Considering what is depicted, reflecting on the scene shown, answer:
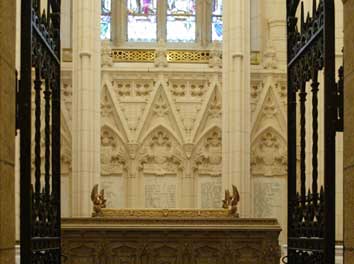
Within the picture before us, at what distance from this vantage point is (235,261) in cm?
1305

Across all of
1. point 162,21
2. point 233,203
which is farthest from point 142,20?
point 233,203

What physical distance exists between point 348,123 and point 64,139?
13644 millimetres

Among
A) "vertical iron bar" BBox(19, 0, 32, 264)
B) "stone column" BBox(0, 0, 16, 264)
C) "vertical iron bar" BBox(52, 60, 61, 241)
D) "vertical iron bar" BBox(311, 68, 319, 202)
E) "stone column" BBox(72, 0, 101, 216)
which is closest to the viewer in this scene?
"stone column" BBox(0, 0, 16, 264)

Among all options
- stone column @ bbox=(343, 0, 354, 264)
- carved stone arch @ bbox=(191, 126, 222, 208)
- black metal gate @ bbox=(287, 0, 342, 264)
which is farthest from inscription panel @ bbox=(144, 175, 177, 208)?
stone column @ bbox=(343, 0, 354, 264)

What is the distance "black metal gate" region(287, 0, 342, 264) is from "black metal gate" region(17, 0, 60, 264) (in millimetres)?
1217

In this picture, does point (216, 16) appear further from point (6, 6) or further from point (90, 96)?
point (6, 6)

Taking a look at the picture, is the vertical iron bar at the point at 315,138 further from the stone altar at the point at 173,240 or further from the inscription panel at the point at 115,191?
the inscription panel at the point at 115,191

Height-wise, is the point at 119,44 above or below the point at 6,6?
above

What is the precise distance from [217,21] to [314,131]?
14.6m

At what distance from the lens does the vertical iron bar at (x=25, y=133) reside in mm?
3674

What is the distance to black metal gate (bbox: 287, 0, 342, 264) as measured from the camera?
3.70 m

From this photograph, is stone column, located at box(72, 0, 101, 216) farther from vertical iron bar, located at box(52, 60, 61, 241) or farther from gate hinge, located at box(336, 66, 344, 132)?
gate hinge, located at box(336, 66, 344, 132)

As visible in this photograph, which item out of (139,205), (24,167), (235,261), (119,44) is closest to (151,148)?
(139,205)

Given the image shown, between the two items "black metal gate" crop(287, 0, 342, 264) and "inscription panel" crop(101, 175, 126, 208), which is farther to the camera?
"inscription panel" crop(101, 175, 126, 208)
